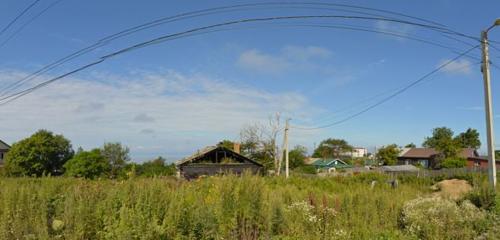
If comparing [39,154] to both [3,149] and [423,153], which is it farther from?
[423,153]

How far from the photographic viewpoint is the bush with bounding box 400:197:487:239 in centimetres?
698

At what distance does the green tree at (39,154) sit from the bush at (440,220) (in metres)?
62.3

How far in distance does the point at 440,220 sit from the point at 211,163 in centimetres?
3009

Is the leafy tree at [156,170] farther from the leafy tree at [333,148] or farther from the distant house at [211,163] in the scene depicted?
the leafy tree at [333,148]

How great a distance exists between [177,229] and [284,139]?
37953 mm

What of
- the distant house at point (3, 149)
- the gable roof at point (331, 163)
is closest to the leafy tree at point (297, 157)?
the gable roof at point (331, 163)

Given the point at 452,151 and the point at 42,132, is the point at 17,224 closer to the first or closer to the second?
the point at 42,132

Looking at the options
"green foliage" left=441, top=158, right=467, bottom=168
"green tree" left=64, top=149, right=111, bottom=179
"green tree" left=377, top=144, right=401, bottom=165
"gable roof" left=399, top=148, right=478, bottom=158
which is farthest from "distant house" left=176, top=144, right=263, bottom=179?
"gable roof" left=399, top=148, right=478, bottom=158

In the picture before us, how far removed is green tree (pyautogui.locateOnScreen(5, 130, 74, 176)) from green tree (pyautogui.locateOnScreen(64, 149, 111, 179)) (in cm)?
320

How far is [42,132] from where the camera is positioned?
234 feet

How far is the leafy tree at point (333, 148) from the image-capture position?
11666 cm

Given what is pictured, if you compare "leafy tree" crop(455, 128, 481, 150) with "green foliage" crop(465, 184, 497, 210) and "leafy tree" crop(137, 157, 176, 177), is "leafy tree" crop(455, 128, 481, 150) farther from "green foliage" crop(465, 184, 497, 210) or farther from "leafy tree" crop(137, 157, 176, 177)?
"green foliage" crop(465, 184, 497, 210)

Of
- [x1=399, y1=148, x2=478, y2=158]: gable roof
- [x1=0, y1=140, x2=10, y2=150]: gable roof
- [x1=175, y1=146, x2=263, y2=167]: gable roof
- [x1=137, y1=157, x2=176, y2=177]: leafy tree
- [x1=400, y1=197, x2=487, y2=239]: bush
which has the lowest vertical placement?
[x1=400, y1=197, x2=487, y2=239]: bush

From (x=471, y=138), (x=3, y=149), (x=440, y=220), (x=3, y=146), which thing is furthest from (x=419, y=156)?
(x=440, y=220)
